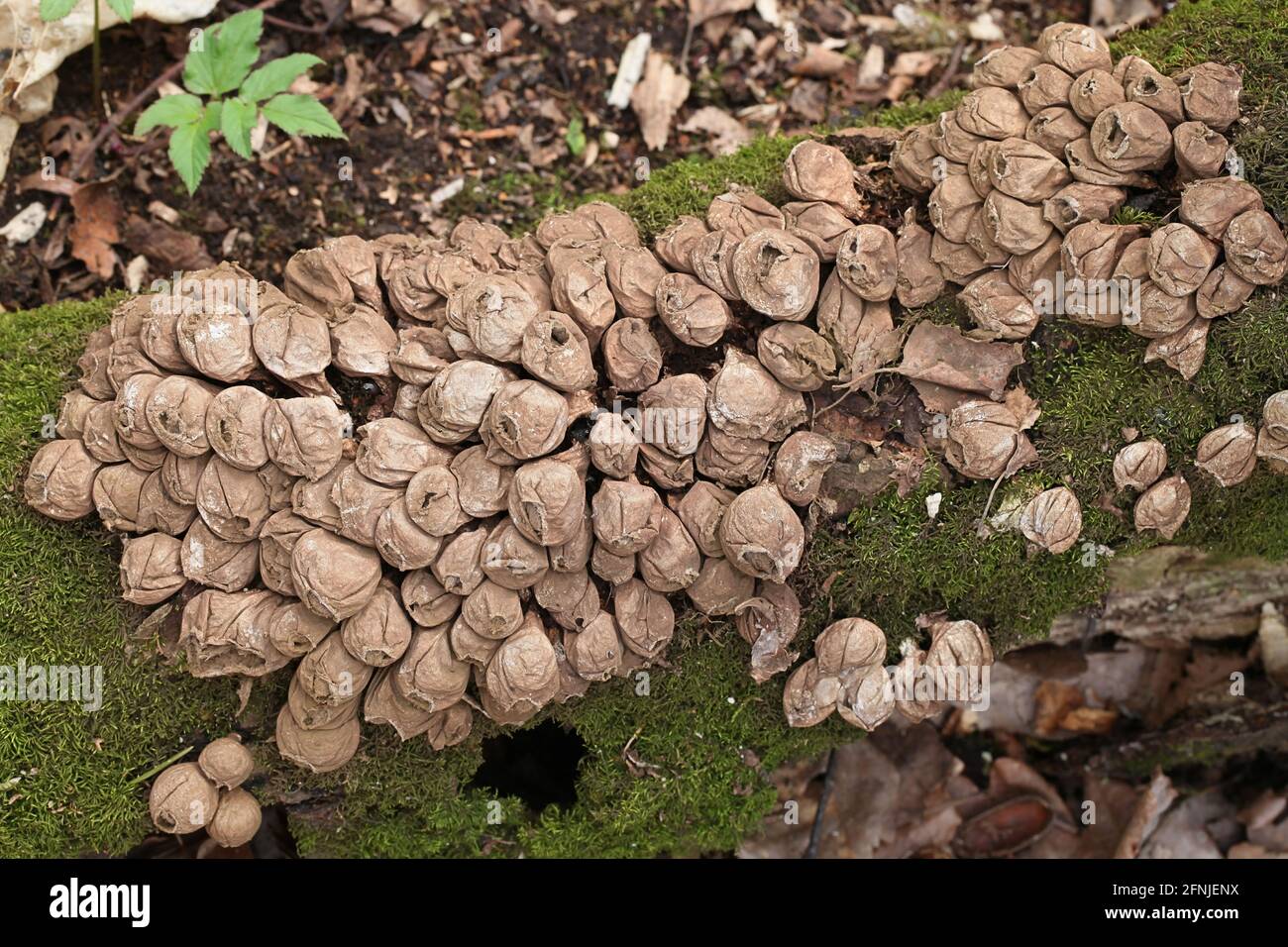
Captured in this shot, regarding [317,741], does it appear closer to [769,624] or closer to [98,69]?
[769,624]

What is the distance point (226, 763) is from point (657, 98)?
389 centimetres

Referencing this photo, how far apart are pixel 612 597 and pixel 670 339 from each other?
847mm

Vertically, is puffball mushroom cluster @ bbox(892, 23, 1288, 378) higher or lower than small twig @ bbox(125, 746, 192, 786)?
higher

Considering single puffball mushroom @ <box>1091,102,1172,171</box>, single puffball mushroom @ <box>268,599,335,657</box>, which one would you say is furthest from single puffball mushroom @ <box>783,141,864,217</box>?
single puffball mushroom @ <box>268,599,335,657</box>

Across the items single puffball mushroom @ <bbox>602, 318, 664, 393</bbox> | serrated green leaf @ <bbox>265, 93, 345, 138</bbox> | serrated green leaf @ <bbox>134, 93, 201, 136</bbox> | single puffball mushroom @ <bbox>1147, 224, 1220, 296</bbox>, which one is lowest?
serrated green leaf @ <bbox>134, 93, 201, 136</bbox>

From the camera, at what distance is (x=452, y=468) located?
10.6 ft

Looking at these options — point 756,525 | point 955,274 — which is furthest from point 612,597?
point 955,274

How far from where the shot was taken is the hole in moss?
418 centimetres

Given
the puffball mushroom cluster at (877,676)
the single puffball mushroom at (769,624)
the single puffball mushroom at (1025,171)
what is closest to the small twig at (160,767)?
the single puffball mushroom at (769,624)

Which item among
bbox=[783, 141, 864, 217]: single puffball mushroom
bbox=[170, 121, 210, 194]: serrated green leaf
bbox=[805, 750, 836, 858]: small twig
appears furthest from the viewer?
bbox=[805, 750, 836, 858]: small twig

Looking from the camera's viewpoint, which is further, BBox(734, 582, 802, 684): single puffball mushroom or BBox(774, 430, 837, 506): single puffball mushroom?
BBox(734, 582, 802, 684): single puffball mushroom

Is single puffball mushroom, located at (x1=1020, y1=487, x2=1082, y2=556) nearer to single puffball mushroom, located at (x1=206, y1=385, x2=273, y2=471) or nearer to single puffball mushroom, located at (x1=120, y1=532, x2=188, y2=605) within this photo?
single puffball mushroom, located at (x1=206, y1=385, x2=273, y2=471)
